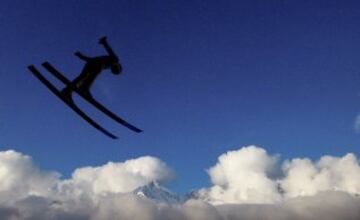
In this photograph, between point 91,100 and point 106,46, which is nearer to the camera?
point 106,46

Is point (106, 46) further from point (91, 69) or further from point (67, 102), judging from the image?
point (67, 102)

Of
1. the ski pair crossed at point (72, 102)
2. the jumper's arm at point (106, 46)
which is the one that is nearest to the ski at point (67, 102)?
the ski pair crossed at point (72, 102)

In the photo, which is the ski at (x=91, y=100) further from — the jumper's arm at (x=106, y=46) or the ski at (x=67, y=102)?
the jumper's arm at (x=106, y=46)

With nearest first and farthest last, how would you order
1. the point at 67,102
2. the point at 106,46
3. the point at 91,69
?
1. the point at 106,46
2. the point at 91,69
3. the point at 67,102

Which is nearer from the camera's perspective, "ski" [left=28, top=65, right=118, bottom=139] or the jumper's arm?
the jumper's arm

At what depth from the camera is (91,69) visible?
62.9ft

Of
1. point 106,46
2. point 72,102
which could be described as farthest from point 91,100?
point 106,46

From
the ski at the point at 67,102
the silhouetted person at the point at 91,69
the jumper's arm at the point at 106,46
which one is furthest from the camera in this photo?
the ski at the point at 67,102

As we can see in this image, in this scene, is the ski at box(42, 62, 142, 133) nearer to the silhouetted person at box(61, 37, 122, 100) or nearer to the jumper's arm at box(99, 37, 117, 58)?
the silhouetted person at box(61, 37, 122, 100)

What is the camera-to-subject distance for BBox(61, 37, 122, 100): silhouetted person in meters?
18.5

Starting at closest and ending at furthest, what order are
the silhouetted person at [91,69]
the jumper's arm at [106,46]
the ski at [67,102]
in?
the jumper's arm at [106,46] → the silhouetted person at [91,69] → the ski at [67,102]

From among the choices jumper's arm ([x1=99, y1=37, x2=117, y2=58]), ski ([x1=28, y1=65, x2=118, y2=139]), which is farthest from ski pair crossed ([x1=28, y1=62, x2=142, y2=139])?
jumper's arm ([x1=99, y1=37, x2=117, y2=58])

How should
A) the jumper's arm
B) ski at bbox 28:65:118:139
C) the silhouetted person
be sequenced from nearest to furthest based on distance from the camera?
the jumper's arm < the silhouetted person < ski at bbox 28:65:118:139

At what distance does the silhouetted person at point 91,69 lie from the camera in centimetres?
1850
